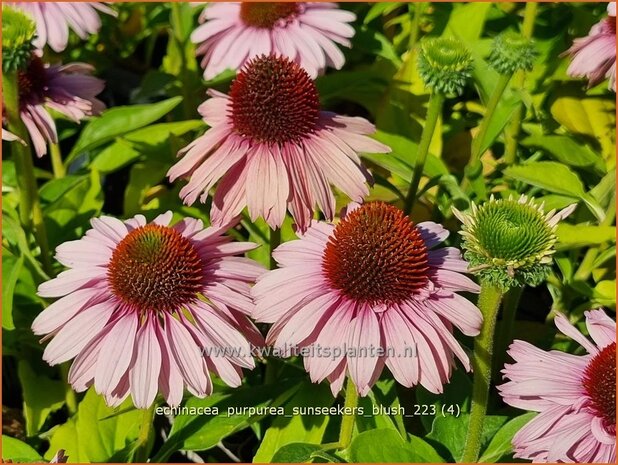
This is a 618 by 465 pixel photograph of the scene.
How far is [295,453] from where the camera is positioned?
89 cm

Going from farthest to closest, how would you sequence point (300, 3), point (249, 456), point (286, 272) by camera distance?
point (300, 3) → point (249, 456) → point (286, 272)

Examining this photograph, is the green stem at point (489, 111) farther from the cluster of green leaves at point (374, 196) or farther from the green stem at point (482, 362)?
the green stem at point (482, 362)

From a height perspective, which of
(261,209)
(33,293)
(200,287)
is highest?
(261,209)

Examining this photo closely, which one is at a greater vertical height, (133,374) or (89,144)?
(89,144)

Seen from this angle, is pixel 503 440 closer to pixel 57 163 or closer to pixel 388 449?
pixel 388 449

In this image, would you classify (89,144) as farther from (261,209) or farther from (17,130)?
(261,209)

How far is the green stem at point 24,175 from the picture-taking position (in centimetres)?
106

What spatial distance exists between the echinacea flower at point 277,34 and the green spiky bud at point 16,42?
1.05 ft

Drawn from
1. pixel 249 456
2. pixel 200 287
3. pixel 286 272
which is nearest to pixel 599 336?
pixel 286 272

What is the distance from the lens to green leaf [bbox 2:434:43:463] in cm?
100

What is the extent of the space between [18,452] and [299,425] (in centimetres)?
39

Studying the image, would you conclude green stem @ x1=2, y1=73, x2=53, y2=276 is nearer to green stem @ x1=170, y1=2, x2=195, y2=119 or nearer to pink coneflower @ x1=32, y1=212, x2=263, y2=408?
pink coneflower @ x1=32, y1=212, x2=263, y2=408

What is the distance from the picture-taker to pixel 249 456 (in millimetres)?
1182

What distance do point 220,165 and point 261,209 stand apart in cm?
8
